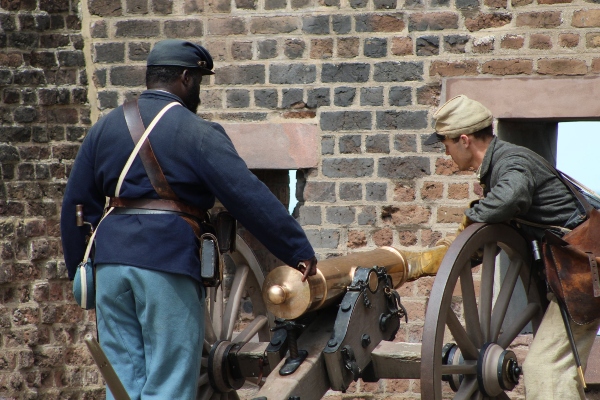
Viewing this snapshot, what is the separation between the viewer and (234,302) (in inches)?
204

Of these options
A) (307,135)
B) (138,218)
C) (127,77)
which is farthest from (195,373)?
(127,77)

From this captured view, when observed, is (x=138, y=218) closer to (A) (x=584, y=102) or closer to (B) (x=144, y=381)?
(B) (x=144, y=381)

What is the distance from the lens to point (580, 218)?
14.1 feet

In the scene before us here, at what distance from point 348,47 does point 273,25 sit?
483mm

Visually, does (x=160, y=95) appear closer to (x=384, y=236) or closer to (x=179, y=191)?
(x=179, y=191)

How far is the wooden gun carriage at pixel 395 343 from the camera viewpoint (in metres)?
3.88

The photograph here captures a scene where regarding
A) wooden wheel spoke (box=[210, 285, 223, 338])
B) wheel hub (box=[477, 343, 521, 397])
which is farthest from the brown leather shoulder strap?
wheel hub (box=[477, 343, 521, 397])

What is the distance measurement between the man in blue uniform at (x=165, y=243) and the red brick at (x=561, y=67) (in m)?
2.38

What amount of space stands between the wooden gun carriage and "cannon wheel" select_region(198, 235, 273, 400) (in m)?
0.08

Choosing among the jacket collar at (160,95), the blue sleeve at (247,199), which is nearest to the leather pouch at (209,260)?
the blue sleeve at (247,199)

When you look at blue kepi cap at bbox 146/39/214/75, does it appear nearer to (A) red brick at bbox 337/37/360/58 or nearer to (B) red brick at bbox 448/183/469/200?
(A) red brick at bbox 337/37/360/58

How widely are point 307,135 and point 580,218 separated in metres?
2.05

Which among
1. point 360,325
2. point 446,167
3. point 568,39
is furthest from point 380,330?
point 568,39

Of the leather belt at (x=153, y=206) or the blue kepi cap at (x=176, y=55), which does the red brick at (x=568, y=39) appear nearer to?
the blue kepi cap at (x=176, y=55)
